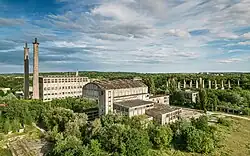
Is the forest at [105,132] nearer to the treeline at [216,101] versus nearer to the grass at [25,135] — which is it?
the grass at [25,135]

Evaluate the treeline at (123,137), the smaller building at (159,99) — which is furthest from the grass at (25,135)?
the smaller building at (159,99)

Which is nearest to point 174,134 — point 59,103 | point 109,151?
point 109,151

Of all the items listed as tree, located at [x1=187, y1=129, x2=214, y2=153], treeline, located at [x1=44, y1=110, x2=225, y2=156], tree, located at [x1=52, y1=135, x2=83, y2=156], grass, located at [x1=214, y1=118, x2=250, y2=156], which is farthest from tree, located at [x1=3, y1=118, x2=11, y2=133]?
grass, located at [x1=214, y1=118, x2=250, y2=156]

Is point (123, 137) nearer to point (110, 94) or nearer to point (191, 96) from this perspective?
point (110, 94)

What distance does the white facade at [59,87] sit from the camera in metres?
69.0

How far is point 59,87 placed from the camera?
73.1m

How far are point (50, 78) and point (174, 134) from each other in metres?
48.3

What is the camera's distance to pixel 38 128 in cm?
4256

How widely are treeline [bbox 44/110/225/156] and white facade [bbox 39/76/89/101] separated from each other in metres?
30.5

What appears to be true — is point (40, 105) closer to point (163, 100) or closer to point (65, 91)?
point (65, 91)

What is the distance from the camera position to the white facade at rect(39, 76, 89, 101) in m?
69.0

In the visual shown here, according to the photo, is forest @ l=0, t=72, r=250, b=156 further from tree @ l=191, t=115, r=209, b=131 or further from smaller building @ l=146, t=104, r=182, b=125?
smaller building @ l=146, t=104, r=182, b=125

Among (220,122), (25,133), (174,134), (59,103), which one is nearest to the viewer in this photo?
(174,134)

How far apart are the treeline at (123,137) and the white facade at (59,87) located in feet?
100
